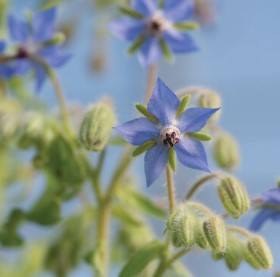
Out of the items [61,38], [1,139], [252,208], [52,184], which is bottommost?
[252,208]

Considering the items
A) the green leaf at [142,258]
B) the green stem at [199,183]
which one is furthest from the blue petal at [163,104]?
the green leaf at [142,258]

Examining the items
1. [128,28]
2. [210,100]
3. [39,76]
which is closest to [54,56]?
[39,76]

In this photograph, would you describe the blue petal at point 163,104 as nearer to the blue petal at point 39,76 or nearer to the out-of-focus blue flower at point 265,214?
the out-of-focus blue flower at point 265,214

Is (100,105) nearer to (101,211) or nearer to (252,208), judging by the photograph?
(101,211)

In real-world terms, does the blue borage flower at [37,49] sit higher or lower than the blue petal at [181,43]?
higher

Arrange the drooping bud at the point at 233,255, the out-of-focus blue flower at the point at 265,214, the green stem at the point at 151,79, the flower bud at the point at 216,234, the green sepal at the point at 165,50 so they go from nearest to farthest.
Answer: the flower bud at the point at 216,234 < the drooping bud at the point at 233,255 < the out-of-focus blue flower at the point at 265,214 < the green stem at the point at 151,79 < the green sepal at the point at 165,50

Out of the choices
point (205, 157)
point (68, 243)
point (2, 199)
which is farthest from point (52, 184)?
point (205, 157)

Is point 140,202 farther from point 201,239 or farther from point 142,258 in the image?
point 201,239
